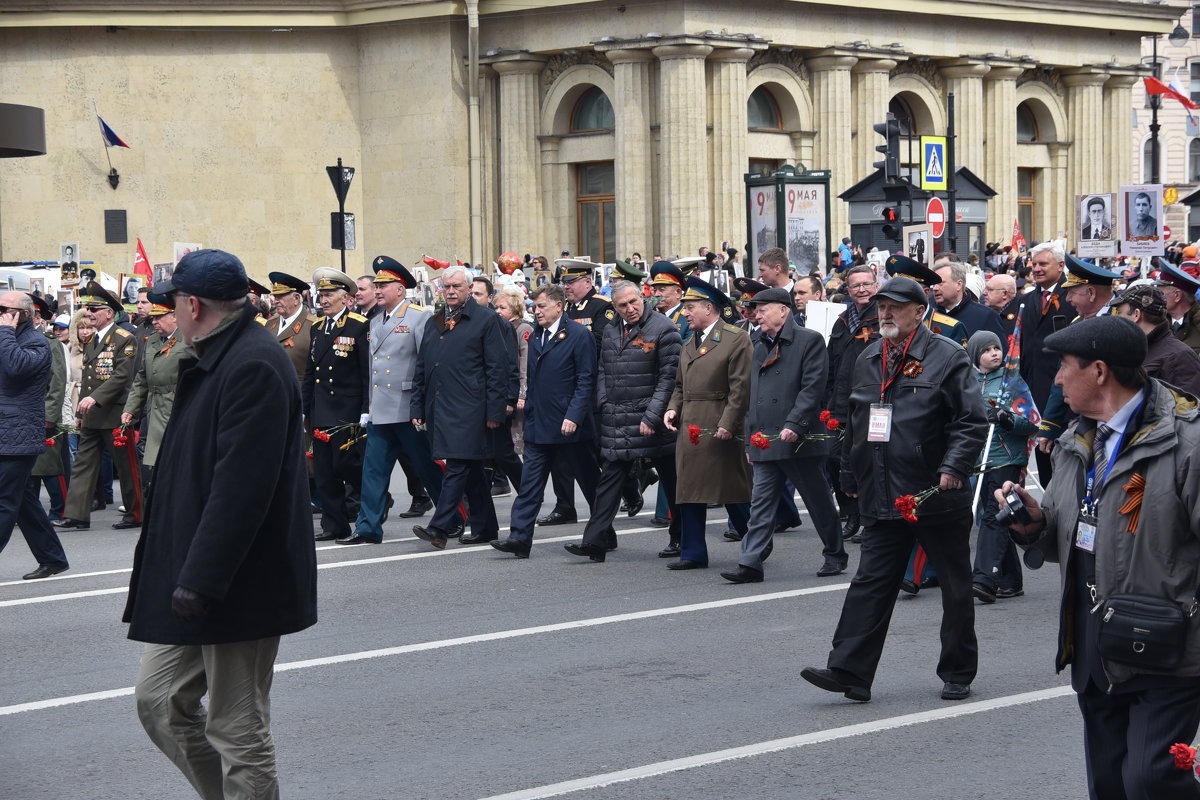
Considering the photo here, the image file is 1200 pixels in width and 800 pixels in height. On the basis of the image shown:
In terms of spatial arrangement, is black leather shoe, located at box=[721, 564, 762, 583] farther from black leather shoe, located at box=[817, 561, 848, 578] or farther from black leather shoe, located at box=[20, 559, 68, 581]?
black leather shoe, located at box=[20, 559, 68, 581]

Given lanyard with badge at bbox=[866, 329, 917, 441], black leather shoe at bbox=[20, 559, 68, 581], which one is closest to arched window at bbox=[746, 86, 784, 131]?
black leather shoe at bbox=[20, 559, 68, 581]

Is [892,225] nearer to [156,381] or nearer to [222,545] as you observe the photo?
[156,381]

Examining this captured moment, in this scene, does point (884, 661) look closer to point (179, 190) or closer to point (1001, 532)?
point (1001, 532)

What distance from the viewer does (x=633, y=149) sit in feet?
139

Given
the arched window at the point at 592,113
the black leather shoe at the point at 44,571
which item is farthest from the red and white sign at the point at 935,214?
the arched window at the point at 592,113

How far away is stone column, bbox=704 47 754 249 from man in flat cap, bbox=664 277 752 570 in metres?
30.5

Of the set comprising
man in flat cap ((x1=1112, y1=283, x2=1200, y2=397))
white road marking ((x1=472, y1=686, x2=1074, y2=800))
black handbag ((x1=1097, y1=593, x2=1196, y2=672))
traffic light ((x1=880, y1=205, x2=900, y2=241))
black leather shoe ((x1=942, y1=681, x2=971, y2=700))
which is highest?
traffic light ((x1=880, y1=205, x2=900, y2=241))

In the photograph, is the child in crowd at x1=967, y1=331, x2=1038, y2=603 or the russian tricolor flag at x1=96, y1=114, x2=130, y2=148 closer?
the child in crowd at x1=967, y1=331, x2=1038, y2=603

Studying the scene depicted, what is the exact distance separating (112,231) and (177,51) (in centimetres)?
490

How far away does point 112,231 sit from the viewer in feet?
148

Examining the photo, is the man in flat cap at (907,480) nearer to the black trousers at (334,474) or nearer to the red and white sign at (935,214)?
the black trousers at (334,474)

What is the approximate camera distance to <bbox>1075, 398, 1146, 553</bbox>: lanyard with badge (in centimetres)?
492

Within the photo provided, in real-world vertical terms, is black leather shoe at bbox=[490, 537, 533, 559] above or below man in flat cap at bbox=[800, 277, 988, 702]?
below

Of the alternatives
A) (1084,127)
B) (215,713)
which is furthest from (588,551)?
(1084,127)
